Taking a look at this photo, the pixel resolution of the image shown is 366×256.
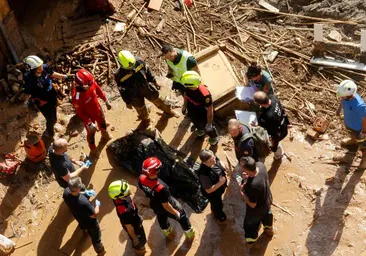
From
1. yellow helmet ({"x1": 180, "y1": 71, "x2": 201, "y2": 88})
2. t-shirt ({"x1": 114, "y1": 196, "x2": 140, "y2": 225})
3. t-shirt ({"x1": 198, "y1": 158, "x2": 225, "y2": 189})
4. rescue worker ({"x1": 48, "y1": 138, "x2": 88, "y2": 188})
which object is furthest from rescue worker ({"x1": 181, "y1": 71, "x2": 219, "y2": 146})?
t-shirt ({"x1": 114, "y1": 196, "x2": 140, "y2": 225})

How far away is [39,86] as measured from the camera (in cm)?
1001

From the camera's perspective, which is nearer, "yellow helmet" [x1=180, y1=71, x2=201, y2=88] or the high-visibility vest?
"yellow helmet" [x1=180, y1=71, x2=201, y2=88]

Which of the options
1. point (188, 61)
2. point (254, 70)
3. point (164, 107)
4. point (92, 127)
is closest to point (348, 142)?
point (254, 70)

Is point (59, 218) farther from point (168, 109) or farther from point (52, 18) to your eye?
point (52, 18)

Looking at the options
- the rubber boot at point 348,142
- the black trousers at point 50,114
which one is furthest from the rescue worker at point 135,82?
the rubber boot at point 348,142

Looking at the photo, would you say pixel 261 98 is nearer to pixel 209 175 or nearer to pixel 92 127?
pixel 209 175

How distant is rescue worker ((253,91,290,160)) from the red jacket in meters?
3.30

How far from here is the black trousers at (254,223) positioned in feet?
26.4

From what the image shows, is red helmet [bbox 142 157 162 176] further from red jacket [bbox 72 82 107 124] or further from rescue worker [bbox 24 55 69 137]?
rescue worker [bbox 24 55 69 137]

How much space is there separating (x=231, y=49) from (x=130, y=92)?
3398 millimetres

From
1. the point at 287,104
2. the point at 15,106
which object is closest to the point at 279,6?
the point at 287,104

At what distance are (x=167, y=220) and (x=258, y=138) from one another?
7.22 ft

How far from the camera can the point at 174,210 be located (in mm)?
8086

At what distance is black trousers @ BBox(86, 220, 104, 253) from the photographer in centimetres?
855
